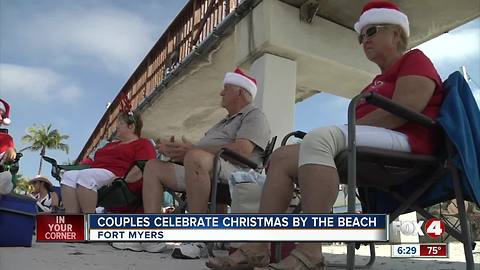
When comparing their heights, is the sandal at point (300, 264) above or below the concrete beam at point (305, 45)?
below

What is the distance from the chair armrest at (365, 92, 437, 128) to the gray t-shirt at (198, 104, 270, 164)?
3.86 ft

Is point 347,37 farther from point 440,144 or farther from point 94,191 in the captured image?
point 440,144

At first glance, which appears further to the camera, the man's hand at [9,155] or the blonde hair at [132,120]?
the blonde hair at [132,120]

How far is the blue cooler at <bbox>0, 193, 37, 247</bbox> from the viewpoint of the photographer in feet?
9.83

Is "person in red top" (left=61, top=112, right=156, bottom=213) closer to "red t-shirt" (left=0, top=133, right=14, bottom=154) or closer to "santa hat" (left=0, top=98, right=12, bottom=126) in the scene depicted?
"red t-shirt" (left=0, top=133, right=14, bottom=154)

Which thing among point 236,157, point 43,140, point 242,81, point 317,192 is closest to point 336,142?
point 317,192

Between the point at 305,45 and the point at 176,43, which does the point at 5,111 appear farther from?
the point at 176,43

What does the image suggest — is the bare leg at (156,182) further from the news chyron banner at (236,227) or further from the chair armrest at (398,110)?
the chair armrest at (398,110)

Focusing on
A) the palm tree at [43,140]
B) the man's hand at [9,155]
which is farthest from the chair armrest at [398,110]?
the palm tree at [43,140]

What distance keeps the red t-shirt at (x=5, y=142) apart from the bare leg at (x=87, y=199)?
2.46ft

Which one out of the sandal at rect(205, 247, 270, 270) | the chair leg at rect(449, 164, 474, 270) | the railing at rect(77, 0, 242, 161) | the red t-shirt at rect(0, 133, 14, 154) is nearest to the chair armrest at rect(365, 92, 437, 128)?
Answer: the chair leg at rect(449, 164, 474, 270)

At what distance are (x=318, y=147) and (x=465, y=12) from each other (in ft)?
13.1

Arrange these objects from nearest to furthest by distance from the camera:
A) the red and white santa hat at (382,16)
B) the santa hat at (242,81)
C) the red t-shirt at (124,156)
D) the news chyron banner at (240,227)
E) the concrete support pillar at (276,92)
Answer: the news chyron banner at (240,227) → the red and white santa hat at (382,16) → the santa hat at (242,81) → the red t-shirt at (124,156) → the concrete support pillar at (276,92)

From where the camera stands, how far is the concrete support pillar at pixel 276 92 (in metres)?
4.93
